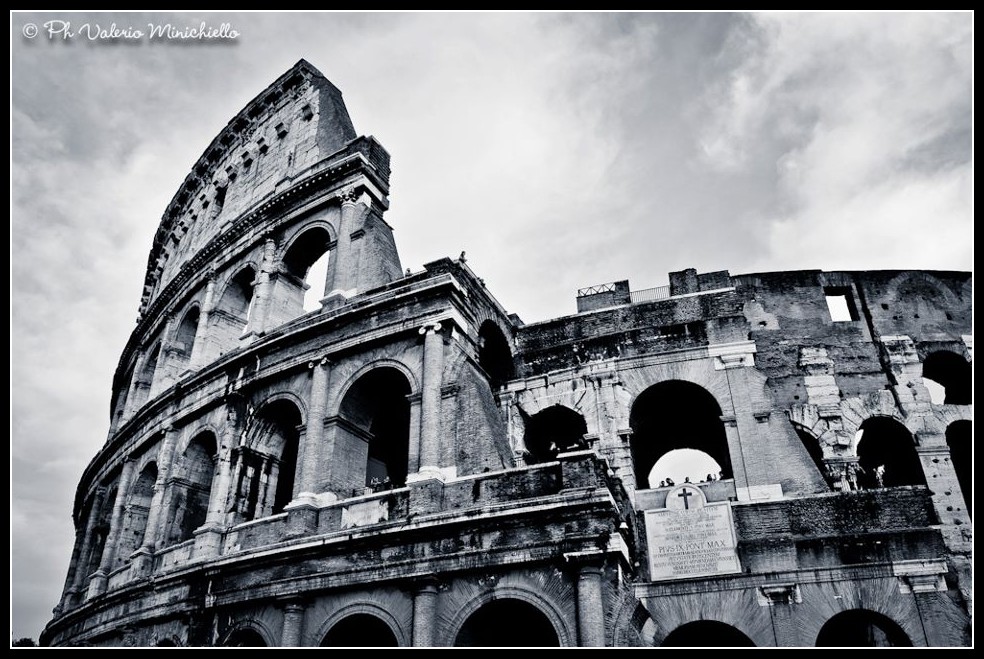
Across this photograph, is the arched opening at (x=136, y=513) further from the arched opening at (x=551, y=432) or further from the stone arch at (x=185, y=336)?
the arched opening at (x=551, y=432)

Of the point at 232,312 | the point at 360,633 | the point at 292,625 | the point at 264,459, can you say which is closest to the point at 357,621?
the point at 360,633

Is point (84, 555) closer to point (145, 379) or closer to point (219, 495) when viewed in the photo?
point (145, 379)

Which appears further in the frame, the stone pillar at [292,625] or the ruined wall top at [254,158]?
the ruined wall top at [254,158]

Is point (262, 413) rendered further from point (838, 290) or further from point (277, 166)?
point (838, 290)

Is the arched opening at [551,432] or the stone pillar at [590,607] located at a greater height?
the arched opening at [551,432]

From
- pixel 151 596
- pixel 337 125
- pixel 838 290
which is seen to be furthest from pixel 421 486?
pixel 337 125

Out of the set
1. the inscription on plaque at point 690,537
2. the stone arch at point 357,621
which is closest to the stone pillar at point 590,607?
the stone arch at point 357,621

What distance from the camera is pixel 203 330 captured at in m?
17.2

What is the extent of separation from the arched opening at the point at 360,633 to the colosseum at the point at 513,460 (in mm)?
47

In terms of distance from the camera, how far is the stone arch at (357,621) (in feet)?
33.6

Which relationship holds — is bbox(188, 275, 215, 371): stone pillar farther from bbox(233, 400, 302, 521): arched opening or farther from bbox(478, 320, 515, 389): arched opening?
bbox(478, 320, 515, 389): arched opening

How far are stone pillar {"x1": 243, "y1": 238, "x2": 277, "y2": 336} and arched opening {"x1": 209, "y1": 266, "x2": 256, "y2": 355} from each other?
90 centimetres

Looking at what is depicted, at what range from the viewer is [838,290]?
50.5 feet

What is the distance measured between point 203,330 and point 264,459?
4.77 meters
